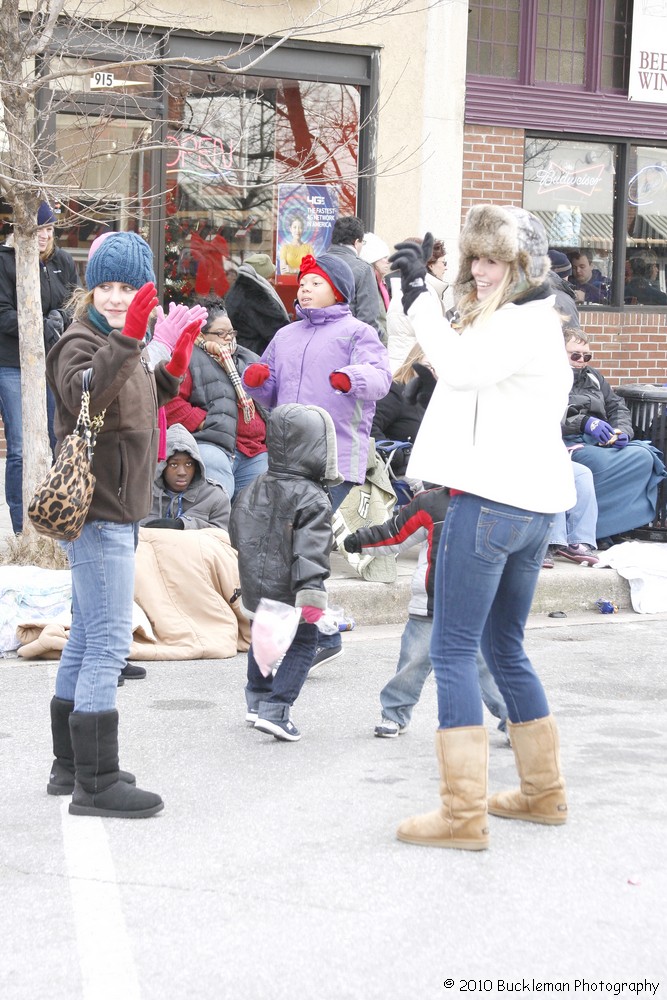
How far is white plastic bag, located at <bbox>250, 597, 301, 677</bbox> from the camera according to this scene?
16.9 feet

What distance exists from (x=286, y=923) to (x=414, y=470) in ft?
4.61

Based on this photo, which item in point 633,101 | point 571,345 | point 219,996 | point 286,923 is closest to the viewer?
point 219,996

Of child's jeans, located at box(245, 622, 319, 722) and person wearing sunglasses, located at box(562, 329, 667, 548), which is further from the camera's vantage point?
person wearing sunglasses, located at box(562, 329, 667, 548)

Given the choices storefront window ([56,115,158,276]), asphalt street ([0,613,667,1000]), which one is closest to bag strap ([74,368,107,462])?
asphalt street ([0,613,667,1000])

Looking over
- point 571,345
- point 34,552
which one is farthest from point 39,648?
point 571,345

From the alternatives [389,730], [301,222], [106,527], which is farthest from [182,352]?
[301,222]

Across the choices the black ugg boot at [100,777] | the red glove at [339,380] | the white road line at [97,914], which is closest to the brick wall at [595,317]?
the red glove at [339,380]

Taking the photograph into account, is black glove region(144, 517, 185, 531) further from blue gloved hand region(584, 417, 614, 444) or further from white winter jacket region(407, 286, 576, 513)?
white winter jacket region(407, 286, 576, 513)

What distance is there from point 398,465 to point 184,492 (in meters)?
1.69

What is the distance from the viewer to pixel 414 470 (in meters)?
Result: 4.20

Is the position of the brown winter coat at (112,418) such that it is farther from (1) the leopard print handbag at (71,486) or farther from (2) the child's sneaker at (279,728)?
(2) the child's sneaker at (279,728)

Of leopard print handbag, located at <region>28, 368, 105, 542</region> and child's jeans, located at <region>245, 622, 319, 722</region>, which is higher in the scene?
leopard print handbag, located at <region>28, 368, 105, 542</region>

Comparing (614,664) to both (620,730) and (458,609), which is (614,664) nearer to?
(620,730)

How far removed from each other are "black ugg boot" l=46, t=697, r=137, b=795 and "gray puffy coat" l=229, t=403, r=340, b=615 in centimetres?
98
